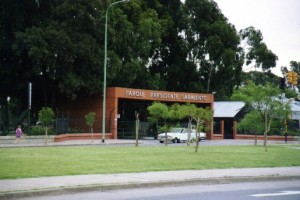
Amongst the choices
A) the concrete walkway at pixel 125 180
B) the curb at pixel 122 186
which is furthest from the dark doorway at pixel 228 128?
the curb at pixel 122 186

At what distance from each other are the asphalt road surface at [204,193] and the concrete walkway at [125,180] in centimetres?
25

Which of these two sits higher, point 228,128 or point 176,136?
point 228,128

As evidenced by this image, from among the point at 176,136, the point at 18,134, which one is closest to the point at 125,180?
the point at 18,134

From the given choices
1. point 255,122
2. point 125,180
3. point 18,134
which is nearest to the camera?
point 125,180

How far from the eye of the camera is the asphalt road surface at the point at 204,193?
485 inches

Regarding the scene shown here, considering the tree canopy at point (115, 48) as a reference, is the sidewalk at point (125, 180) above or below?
below

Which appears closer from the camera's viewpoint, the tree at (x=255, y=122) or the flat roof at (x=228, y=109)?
the tree at (x=255, y=122)

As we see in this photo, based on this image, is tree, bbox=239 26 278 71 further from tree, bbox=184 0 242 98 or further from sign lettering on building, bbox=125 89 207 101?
sign lettering on building, bbox=125 89 207 101

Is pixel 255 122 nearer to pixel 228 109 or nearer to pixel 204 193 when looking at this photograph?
pixel 228 109

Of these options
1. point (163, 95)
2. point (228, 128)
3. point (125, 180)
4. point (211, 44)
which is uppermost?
point (211, 44)

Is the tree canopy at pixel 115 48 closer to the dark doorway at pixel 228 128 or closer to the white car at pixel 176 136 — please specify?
the dark doorway at pixel 228 128

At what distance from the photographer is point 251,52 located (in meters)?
80.1

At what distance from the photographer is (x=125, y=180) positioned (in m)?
14.9

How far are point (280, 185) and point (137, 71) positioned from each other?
1813 inches
